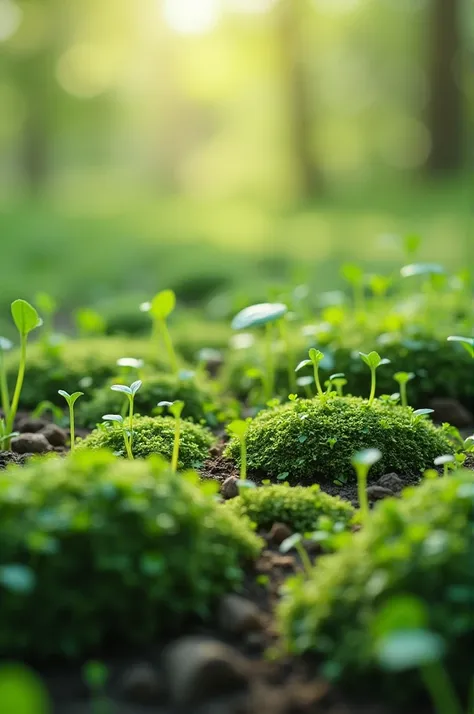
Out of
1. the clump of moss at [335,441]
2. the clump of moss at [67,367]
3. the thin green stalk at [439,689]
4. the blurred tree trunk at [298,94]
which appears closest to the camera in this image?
the thin green stalk at [439,689]

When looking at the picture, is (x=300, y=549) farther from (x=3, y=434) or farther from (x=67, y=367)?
(x=67, y=367)

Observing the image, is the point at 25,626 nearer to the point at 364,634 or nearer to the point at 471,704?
the point at 364,634

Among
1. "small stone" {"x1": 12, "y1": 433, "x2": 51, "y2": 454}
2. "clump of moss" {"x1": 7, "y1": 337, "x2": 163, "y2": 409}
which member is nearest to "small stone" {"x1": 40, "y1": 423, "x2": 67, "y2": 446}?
"small stone" {"x1": 12, "y1": 433, "x2": 51, "y2": 454}

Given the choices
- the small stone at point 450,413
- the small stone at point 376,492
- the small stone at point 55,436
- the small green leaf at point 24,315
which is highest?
the small green leaf at point 24,315

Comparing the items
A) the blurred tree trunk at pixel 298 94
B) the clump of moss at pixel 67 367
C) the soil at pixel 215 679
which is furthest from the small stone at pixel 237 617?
the blurred tree trunk at pixel 298 94

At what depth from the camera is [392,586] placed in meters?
1.52

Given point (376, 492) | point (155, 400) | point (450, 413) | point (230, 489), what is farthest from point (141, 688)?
point (450, 413)

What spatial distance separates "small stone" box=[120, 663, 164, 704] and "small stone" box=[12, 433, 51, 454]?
4.52ft

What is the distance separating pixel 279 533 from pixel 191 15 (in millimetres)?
18048

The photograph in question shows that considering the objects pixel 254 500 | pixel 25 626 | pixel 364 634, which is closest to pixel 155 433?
pixel 254 500

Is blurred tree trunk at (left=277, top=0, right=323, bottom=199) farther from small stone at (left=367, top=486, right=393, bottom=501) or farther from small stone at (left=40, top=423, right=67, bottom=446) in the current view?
small stone at (left=367, top=486, right=393, bottom=501)

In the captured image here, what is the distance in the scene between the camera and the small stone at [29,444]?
2.78 metres

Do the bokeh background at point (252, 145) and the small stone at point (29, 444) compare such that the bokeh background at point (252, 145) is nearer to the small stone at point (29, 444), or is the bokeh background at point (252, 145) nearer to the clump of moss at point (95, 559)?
the small stone at point (29, 444)

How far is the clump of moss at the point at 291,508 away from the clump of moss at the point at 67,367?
139 centimetres
